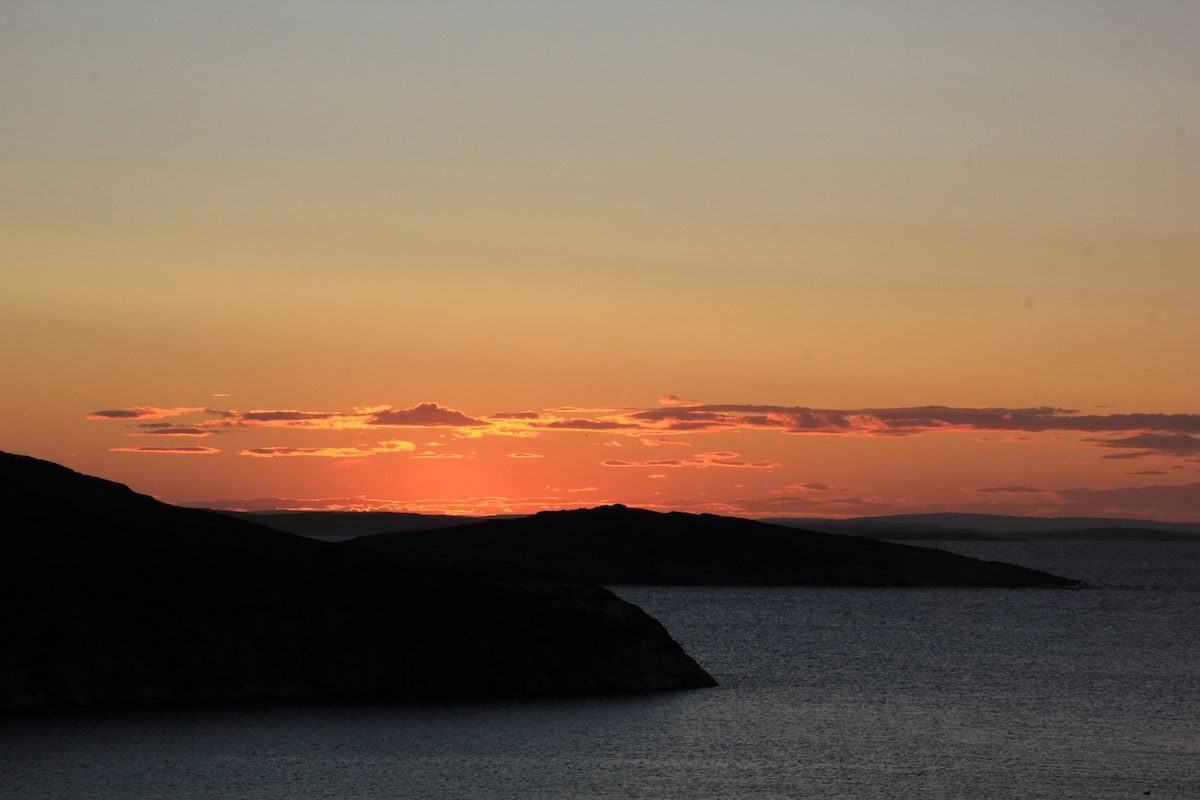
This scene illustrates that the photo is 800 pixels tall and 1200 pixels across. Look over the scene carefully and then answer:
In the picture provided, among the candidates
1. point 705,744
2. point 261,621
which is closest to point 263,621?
point 261,621

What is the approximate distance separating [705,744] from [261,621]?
22571 millimetres

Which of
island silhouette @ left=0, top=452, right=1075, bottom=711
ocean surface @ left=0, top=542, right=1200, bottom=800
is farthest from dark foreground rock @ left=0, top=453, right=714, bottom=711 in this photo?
ocean surface @ left=0, top=542, right=1200, bottom=800

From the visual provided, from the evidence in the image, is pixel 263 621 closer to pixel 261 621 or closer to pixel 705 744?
pixel 261 621

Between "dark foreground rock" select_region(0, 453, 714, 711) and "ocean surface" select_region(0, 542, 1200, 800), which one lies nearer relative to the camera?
"ocean surface" select_region(0, 542, 1200, 800)

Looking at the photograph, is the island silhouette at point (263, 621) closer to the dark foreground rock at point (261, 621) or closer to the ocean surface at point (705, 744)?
the dark foreground rock at point (261, 621)

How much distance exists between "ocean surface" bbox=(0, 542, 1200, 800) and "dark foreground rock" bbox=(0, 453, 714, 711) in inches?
119

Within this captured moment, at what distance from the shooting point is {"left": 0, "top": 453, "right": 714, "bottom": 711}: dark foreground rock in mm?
67062

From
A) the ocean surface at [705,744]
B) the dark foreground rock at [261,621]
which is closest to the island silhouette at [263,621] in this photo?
the dark foreground rock at [261,621]

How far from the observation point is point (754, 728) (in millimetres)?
66375

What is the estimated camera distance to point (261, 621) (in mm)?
70750

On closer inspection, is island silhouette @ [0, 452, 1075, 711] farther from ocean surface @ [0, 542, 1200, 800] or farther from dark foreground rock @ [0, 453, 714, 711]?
ocean surface @ [0, 542, 1200, 800]

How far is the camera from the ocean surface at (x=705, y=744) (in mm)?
51688

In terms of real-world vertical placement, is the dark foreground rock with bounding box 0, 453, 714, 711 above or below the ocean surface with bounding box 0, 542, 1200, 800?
above

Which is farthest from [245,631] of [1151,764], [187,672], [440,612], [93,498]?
[1151,764]
